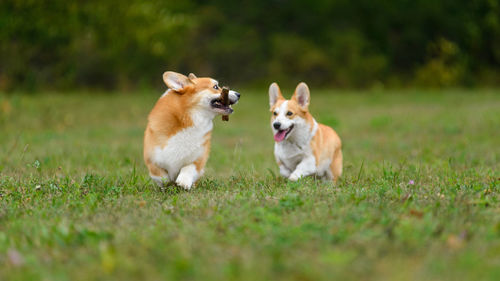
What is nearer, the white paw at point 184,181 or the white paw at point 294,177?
the white paw at point 184,181

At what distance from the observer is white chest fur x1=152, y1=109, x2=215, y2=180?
469cm

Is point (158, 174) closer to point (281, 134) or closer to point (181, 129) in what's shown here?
point (181, 129)

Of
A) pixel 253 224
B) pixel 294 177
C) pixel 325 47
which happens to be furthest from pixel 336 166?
pixel 325 47

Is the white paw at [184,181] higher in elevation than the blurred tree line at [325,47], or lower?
lower

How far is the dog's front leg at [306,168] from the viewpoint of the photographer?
202 inches

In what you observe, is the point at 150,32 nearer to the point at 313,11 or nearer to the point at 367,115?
the point at 367,115

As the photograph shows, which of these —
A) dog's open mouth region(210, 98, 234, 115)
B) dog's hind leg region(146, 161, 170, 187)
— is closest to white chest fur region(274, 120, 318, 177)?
dog's open mouth region(210, 98, 234, 115)

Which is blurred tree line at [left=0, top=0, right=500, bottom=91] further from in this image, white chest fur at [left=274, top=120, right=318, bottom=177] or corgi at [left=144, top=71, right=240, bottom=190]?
corgi at [left=144, top=71, right=240, bottom=190]

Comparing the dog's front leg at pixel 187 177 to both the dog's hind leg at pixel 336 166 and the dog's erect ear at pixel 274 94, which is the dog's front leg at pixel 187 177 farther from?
the dog's hind leg at pixel 336 166

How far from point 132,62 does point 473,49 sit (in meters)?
15.5

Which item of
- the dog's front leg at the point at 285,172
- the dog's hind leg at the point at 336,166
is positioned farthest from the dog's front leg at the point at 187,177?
the dog's hind leg at the point at 336,166

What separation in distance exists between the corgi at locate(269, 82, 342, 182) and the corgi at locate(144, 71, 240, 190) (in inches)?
25.0

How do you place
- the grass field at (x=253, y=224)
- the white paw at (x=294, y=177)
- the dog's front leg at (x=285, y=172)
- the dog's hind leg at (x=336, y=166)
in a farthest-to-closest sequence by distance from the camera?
the dog's hind leg at (x=336, y=166) < the dog's front leg at (x=285, y=172) < the white paw at (x=294, y=177) < the grass field at (x=253, y=224)

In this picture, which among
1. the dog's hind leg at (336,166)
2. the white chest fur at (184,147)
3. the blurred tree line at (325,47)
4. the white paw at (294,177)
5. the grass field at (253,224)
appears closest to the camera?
the grass field at (253,224)
